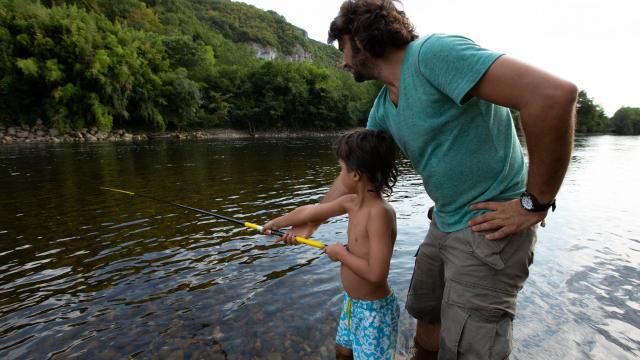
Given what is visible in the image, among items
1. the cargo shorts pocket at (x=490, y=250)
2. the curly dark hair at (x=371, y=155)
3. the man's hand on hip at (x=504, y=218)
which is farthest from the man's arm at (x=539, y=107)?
the curly dark hair at (x=371, y=155)

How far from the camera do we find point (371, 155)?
7.69 feet

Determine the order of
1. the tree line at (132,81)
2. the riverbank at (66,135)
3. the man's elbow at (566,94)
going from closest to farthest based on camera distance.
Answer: the man's elbow at (566,94) < the riverbank at (66,135) < the tree line at (132,81)

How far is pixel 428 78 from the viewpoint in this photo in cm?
173

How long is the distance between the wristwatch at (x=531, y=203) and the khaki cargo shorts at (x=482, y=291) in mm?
162

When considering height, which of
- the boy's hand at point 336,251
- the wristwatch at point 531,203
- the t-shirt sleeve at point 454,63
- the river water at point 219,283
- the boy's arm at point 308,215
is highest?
the t-shirt sleeve at point 454,63

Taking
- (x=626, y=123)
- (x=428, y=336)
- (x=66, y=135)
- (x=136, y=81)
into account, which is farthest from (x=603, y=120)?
(x=428, y=336)

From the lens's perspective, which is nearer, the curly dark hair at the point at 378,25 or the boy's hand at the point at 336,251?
the curly dark hair at the point at 378,25

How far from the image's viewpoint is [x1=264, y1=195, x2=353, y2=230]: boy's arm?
278cm

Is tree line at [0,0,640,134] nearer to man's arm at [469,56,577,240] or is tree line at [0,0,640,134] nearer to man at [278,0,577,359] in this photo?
man at [278,0,577,359]

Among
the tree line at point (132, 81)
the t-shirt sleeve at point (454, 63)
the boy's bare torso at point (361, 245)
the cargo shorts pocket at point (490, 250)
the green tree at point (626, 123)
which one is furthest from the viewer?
the green tree at point (626, 123)

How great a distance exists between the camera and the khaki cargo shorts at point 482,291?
1880 millimetres

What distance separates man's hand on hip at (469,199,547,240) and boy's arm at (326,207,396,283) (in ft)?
1.95

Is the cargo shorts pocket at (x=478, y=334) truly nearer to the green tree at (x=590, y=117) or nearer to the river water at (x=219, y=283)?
the river water at (x=219, y=283)

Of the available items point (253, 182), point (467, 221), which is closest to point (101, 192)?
point (253, 182)
